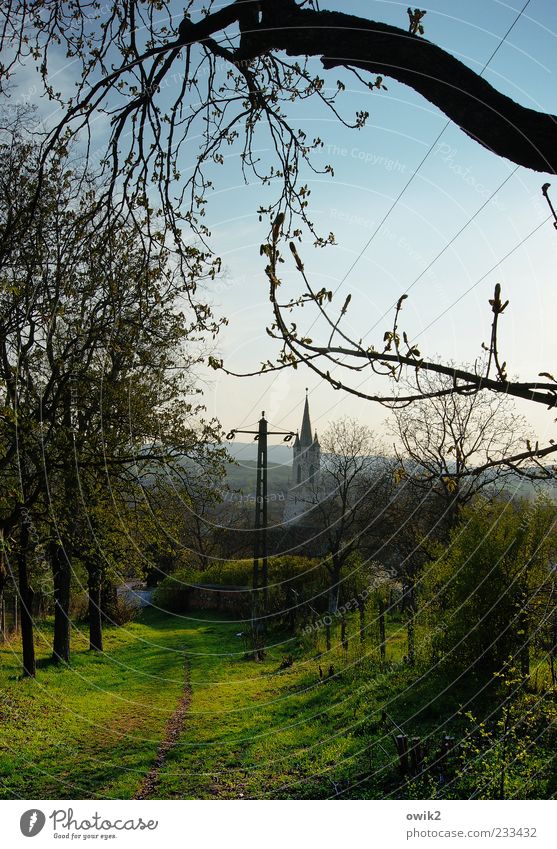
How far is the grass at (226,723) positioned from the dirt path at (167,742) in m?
0.06

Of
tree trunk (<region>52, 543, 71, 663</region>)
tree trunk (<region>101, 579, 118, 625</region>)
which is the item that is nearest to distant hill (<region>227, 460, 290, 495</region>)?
tree trunk (<region>52, 543, 71, 663</region>)

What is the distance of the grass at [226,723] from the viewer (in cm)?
461

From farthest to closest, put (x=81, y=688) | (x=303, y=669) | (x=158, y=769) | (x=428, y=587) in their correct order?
(x=303, y=669) → (x=428, y=587) → (x=81, y=688) → (x=158, y=769)

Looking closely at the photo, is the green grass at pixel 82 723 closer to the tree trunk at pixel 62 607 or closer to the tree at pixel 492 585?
the tree trunk at pixel 62 607

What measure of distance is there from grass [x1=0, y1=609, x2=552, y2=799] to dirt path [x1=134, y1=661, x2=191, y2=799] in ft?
0.21

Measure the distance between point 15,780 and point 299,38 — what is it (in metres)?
4.93

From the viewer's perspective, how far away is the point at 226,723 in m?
6.64

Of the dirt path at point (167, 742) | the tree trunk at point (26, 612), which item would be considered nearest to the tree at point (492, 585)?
Answer: the dirt path at point (167, 742)

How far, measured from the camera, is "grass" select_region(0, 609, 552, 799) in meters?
4.61
